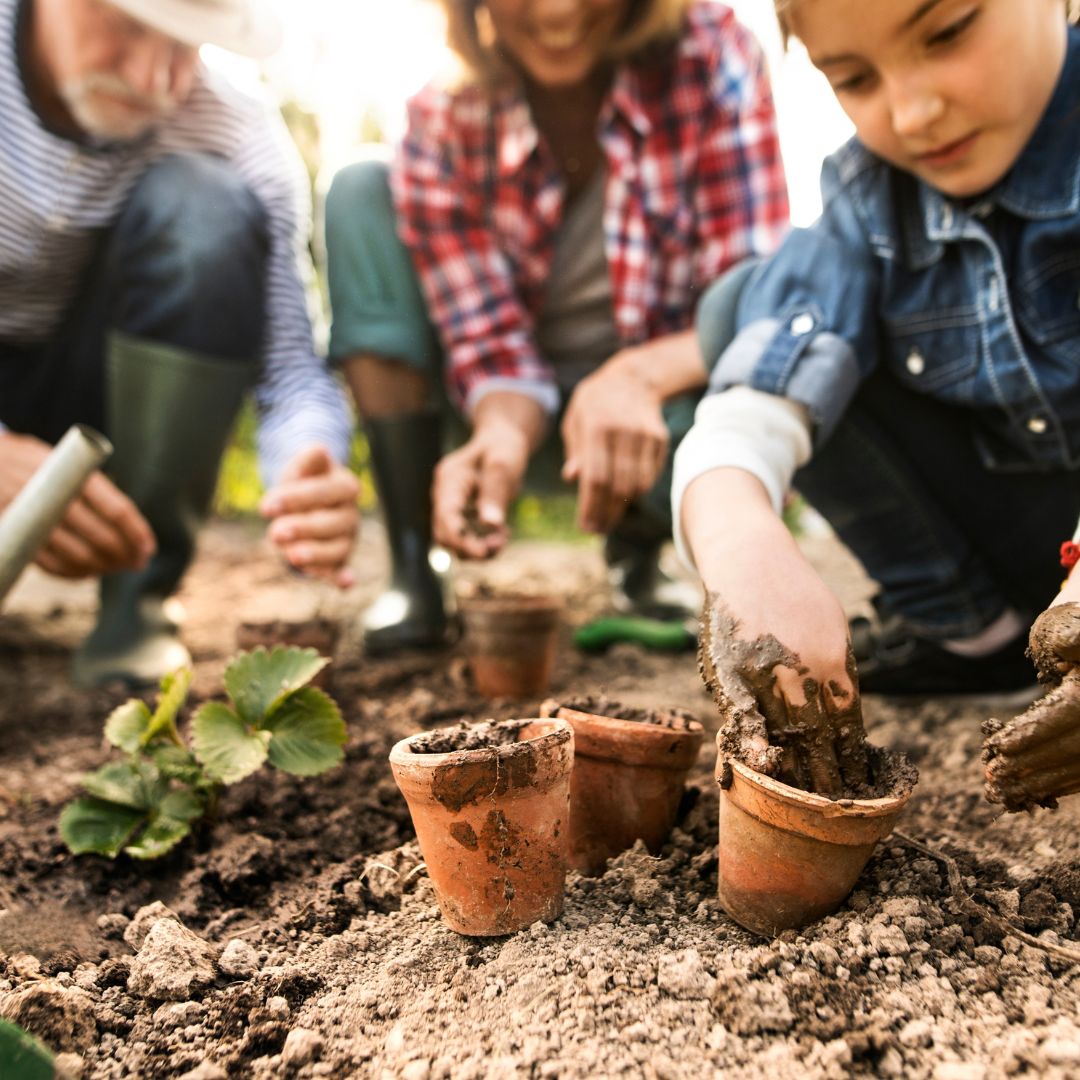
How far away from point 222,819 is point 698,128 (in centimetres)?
197

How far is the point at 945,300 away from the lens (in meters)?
1.76

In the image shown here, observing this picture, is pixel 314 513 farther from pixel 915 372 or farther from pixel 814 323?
pixel 915 372

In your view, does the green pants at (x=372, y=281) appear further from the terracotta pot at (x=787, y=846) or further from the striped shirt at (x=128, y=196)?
the terracotta pot at (x=787, y=846)

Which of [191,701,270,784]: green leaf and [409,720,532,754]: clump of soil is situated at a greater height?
[409,720,532,754]: clump of soil

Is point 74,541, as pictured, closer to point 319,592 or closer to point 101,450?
point 101,450

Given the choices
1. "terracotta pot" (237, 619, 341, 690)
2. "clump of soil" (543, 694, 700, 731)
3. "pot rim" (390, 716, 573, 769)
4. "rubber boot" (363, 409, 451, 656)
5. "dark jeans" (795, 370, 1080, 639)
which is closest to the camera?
"pot rim" (390, 716, 573, 769)

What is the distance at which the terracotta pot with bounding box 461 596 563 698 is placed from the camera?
82.7 inches

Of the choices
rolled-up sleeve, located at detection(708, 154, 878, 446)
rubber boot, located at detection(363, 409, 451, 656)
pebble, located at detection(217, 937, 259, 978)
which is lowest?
rubber boot, located at detection(363, 409, 451, 656)

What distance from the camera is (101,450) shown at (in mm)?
1975

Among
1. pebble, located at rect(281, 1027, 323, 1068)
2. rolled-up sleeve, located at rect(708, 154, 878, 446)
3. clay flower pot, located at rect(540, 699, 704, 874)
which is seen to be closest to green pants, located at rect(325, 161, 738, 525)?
rolled-up sleeve, located at rect(708, 154, 878, 446)

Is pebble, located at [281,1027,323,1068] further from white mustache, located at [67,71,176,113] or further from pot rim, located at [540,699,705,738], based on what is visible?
white mustache, located at [67,71,176,113]

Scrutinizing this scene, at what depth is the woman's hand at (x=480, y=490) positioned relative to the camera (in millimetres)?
2232

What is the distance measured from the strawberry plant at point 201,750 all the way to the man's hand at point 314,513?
→ 693 mm

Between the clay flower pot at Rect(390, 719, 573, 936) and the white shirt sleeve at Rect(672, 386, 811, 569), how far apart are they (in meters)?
0.47
